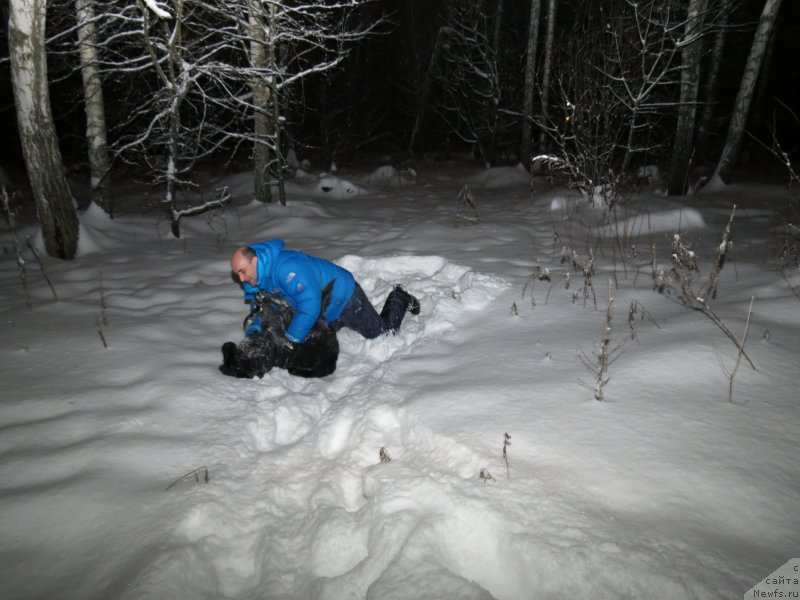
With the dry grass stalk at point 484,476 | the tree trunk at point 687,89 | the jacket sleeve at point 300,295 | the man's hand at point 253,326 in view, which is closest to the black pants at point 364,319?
the jacket sleeve at point 300,295

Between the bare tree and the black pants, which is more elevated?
the bare tree

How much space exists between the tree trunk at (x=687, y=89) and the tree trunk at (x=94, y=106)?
9.75 meters

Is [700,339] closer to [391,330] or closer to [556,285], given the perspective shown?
[556,285]

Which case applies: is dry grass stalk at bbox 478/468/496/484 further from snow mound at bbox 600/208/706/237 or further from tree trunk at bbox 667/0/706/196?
tree trunk at bbox 667/0/706/196

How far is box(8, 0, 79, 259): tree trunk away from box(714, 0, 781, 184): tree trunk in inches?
458

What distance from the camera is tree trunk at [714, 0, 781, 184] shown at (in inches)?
347

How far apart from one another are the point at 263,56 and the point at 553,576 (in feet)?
30.3

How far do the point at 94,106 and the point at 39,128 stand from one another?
7.60 ft

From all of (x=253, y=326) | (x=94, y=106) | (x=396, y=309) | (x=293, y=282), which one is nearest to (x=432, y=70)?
(x=94, y=106)

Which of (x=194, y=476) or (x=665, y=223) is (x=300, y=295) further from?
(x=665, y=223)

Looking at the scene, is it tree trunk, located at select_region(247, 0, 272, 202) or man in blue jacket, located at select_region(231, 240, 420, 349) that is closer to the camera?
man in blue jacket, located at select_region(231, 240, 420, 349)

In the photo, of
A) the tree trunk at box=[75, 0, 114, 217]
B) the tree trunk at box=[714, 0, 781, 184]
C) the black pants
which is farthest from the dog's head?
the tree trunk at box=[714, 0, 781, 184]

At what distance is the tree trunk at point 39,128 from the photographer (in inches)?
207

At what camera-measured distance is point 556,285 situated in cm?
488
